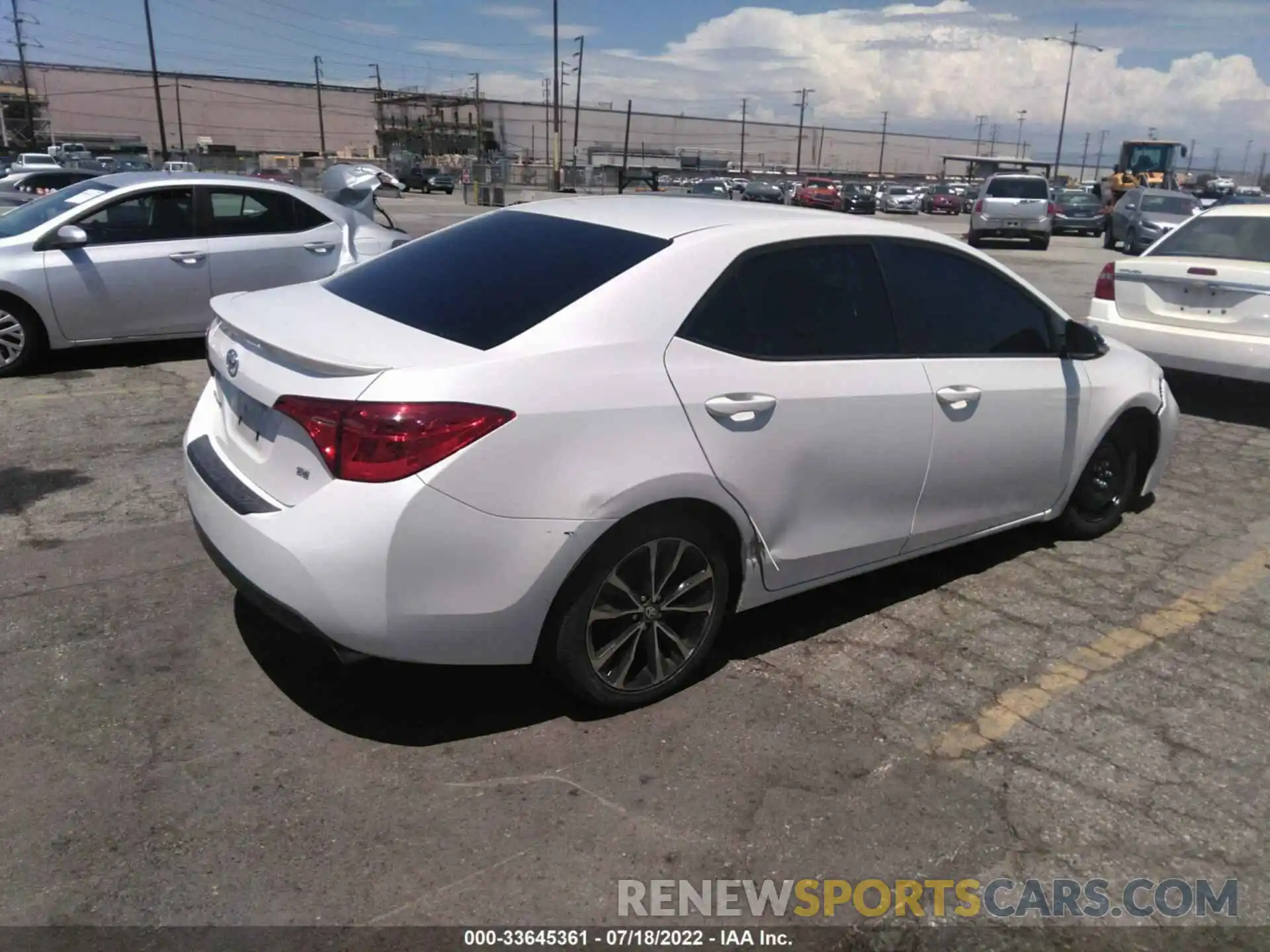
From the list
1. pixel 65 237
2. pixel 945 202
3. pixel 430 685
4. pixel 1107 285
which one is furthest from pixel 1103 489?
pixel 945 202

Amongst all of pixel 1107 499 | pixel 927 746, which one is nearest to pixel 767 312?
pixel 927 746

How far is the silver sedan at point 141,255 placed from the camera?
24.2ft

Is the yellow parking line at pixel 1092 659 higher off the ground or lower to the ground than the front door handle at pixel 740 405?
lower

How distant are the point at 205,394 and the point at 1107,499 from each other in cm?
425

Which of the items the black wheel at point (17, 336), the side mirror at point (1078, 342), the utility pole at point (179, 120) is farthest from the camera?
the utility pole at point (179, 120)

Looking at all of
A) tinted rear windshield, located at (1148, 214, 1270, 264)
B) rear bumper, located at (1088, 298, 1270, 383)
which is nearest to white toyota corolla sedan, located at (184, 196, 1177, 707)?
rear bumper, located at (1088, 298, 1270, 383)

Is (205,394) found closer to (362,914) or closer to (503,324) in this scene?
(503,324)

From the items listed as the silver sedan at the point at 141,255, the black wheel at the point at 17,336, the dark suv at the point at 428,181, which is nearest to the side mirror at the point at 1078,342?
the silver sedan at the point at 141,255

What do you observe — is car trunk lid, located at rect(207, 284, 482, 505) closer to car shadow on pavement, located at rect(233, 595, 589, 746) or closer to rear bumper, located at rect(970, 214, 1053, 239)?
car shadow on pavement, located at rect(233, 595, 589, 746)

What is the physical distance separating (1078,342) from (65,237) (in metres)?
6.88

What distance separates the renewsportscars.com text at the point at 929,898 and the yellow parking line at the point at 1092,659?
61 centimetres

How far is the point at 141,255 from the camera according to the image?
303 inches

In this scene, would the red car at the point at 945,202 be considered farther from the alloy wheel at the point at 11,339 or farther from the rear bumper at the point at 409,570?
the rear bumper at the point at 409,570

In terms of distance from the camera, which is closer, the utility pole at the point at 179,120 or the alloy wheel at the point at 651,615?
the alloy wheel at the point at 651,615
